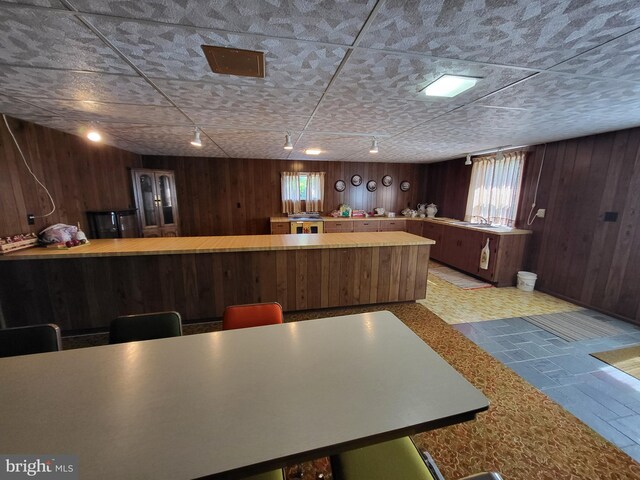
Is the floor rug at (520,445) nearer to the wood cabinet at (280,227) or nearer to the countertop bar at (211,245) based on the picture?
the countertop bar at (211,245)

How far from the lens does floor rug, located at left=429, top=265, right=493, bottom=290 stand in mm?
4066

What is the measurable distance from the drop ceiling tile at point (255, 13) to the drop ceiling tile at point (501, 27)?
5.3 inches

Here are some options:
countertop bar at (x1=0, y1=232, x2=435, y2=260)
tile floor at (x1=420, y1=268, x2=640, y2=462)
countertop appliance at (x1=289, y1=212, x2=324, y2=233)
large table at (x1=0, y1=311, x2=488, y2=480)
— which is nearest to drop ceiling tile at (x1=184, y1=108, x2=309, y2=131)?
countertop bar at (x1=0, y1=232, x2=435, y2=260)

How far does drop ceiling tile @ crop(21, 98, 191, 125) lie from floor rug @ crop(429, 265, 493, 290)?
4450 mm

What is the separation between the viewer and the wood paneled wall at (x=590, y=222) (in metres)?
2.89

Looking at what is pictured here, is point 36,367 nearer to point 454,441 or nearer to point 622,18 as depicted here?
point 454,441

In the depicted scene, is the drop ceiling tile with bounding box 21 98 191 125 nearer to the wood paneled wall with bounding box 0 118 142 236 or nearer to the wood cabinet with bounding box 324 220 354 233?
the wood paneled wall with bounding box 0 118 142 236

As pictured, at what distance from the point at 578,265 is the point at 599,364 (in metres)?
1.69

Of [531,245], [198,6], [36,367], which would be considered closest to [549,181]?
[531,245]

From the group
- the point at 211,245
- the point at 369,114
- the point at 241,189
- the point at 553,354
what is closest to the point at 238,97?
the point at 369,114

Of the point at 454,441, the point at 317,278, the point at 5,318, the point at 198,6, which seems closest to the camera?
the point at 198,6

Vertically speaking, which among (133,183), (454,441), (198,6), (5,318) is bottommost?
(454,441)

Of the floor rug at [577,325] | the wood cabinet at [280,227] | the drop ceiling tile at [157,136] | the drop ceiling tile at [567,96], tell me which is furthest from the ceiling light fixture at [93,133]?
the floor rug at [577,325]

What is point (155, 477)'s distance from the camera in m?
0.64
